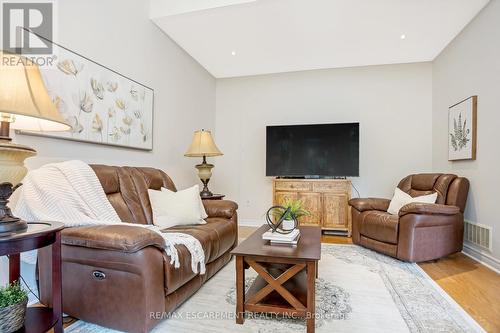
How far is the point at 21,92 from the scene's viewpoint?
1228 mm

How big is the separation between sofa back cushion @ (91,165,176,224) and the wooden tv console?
2387mm

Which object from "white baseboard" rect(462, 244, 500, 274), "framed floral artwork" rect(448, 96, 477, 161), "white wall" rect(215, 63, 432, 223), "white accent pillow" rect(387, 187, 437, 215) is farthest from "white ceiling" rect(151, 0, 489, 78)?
"white baseboard" rect(462, 244, 500, 274)

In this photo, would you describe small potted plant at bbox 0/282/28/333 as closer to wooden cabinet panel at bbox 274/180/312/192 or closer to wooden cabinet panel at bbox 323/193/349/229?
wooden cabinet panel at bbox 274/180/312/192

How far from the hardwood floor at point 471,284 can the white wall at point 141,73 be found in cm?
310

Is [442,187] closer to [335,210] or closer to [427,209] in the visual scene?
[427,209]

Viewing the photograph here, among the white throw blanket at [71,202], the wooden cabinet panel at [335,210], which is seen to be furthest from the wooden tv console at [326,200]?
the white throw blanket at [71,202]

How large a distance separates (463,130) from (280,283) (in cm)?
315

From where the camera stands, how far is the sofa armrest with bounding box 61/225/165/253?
4.77 feet

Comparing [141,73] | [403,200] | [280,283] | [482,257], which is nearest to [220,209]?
[280,283]

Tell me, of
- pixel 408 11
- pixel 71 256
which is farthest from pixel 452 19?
pixel 71 256

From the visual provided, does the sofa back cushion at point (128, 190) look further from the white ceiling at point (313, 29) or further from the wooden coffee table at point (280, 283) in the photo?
the white ceiling at point (313, 29)

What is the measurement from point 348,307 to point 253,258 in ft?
2.61

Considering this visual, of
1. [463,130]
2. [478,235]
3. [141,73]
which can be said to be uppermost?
[141,73]

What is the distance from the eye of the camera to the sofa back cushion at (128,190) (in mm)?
2300
